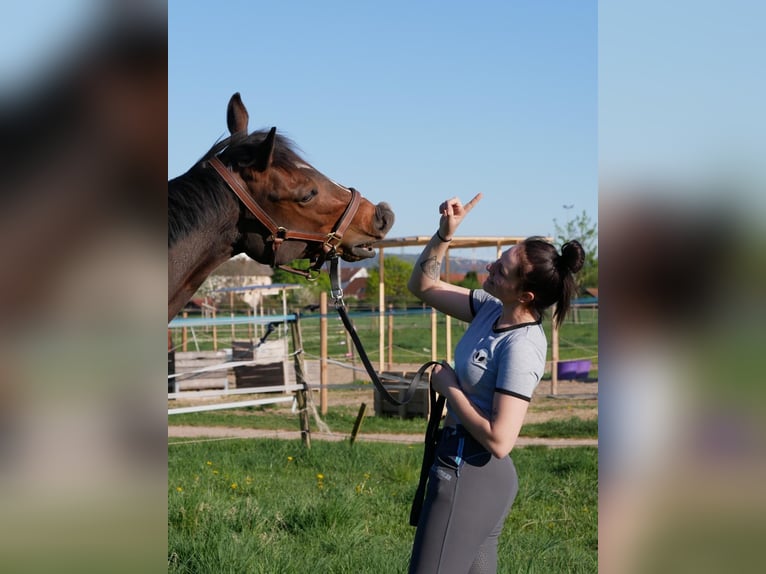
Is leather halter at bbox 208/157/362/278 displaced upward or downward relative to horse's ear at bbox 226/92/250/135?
downward

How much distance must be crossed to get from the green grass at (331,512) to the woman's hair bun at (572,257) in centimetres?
182

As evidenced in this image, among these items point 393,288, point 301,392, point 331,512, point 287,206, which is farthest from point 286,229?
point 393,288

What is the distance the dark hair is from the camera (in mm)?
2441

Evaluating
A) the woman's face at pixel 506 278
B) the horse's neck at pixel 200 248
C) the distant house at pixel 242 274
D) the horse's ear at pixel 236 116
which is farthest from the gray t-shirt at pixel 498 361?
the distant house at pixel 242 274

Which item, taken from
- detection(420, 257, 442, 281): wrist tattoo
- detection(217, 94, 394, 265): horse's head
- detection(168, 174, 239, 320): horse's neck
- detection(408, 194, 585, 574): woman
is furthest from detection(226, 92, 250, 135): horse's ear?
detection(408, 194, 585, 574): woman

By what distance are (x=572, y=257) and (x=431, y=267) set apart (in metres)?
0.60

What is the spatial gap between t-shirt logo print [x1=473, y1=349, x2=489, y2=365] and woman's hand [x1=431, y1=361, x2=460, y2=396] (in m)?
0.09

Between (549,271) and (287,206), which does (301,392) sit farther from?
(549,271)

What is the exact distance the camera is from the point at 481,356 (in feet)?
7.91

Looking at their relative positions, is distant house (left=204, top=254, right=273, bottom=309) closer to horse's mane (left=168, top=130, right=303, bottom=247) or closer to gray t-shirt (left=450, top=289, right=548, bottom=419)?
horse's mane (left=168, top=130, right=303, bottom=247)

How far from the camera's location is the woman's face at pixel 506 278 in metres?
2.45

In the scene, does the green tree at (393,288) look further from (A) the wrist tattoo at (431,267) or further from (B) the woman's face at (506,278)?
(B) the woman's face at (506,278)
